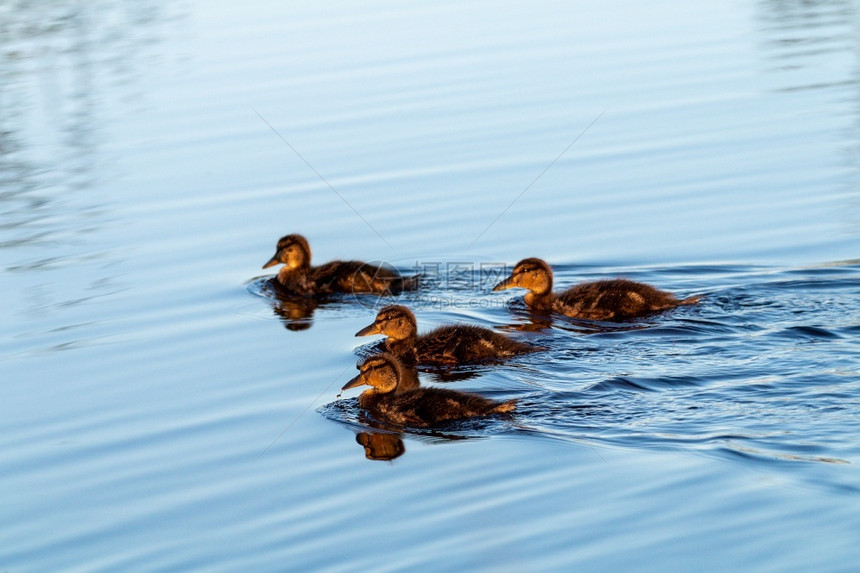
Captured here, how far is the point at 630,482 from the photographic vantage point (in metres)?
5.06

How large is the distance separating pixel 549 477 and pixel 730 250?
3.67 m

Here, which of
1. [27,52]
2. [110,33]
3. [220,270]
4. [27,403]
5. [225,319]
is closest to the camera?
[27,403]

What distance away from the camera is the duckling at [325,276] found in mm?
8523

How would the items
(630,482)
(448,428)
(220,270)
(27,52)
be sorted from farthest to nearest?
(27,52) → (220,270) → (448,428) → (630,482)

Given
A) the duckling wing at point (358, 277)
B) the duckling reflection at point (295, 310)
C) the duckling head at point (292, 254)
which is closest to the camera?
the duckling reflection at point (295, 310)

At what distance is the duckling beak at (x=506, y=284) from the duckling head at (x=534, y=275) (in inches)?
2.1

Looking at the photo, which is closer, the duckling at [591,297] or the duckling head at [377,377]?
the duckling head at [377,377]

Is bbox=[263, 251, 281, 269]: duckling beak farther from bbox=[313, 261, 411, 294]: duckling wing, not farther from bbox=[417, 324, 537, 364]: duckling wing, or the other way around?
bbox=[417, 324, 537, 364]: duckling wing

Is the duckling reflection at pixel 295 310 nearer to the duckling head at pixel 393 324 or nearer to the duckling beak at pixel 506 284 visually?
the duckling head at pixel 393 324

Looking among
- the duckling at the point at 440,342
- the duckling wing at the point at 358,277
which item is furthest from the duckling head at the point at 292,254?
the duckling at the point at 440,342

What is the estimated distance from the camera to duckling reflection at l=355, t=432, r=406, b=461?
5777 mm

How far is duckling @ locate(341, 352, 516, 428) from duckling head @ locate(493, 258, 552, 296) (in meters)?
1.40

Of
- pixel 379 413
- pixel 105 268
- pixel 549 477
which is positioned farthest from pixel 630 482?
pixel 105 268

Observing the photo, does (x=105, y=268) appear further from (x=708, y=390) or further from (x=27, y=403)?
(x=708, y=390)
